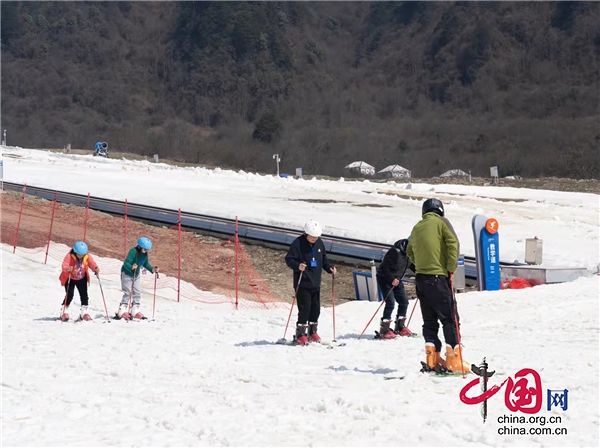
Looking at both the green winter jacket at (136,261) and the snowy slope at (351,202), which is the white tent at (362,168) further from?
the green winter jacket at (136,261)

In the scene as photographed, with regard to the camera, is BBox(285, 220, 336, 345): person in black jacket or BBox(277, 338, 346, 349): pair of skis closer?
BBox(277, 338, 346, 349): pair of skis

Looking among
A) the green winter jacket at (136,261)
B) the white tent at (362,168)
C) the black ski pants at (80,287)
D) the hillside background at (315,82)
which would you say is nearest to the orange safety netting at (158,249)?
the green winter jacket at (136,261)

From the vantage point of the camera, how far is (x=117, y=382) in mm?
9148

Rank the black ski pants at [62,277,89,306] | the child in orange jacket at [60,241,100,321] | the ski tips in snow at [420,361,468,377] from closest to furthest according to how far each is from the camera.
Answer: the ski tips in snow at [420,361,468,377] < the child in orange jacket at [60,241,100,321] < the black ski pants at [62,277,89,306]

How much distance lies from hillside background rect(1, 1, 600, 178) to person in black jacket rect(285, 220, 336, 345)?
5492cm

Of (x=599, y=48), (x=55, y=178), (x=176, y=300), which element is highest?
(x=599, y=48)

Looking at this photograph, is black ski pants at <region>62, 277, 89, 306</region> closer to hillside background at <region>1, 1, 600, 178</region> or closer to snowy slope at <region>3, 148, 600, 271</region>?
snowy slope at <region>3, 148, 600, 271</region>

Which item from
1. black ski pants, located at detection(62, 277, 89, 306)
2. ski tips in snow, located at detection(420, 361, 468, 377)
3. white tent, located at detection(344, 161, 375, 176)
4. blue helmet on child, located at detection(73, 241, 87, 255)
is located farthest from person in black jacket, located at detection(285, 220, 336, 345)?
white tent, located at detection(344, 161, 375, 176)

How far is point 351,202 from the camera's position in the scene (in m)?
35.6

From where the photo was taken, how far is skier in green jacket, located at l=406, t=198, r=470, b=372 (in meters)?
8.80

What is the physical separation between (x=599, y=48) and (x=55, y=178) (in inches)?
2838

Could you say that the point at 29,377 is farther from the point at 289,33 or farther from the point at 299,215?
the point at 289,33

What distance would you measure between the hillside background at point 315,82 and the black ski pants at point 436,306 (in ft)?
186

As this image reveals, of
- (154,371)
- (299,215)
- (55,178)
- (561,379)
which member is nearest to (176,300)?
(154,371)
